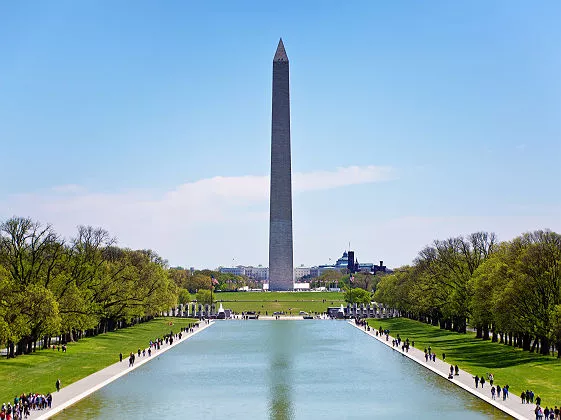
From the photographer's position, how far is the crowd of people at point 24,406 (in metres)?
32.6

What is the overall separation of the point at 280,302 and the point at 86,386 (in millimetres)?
100176

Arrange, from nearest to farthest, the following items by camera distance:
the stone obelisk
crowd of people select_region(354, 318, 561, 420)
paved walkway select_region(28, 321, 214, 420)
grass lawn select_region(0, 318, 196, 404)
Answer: crowd of people select_region(354, 318, 561, 420), paved walkway select_region(28, 321, 214, 420), grass lawn select_region(0, 318, 196, 404), the stone obelisk

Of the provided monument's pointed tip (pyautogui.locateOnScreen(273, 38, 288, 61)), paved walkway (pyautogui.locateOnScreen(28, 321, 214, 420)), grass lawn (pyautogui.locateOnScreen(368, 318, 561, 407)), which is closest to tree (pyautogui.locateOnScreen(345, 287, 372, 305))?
monument's pointed tip (pyautogui.locateOnScreen(273, 38, 288, 61))

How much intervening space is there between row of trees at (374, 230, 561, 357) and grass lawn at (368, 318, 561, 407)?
1703 mm

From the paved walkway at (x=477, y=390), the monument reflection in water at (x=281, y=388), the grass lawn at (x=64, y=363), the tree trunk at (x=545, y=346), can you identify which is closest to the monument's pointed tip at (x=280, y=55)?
the grass lawn at (x=64, y=363)

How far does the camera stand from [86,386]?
43.9 m

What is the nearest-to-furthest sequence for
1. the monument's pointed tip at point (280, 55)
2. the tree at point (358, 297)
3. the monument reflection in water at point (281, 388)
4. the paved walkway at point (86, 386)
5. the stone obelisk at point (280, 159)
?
the paved walkway at point (86, 386)
the monument reflection in water at point (281, 388)
the tree at point (358, 297)
the stone obelisk at point (280, 159)
the monument's pointed tip at point (280, 55)

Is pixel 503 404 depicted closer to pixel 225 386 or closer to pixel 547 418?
pixel 547 418

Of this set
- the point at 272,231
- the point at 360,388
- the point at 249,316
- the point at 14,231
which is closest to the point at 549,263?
the point at 360,388

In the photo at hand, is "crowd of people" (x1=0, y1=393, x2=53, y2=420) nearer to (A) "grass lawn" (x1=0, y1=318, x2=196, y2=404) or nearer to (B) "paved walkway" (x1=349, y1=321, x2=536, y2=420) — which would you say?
(A) "grass lawn" (x1=0, y1=318, x2=196, y2=404)

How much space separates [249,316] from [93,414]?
89915 millimetres

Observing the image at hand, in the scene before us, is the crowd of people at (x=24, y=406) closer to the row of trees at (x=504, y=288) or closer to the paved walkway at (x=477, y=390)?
the paved walkway at (x=477, y=390)

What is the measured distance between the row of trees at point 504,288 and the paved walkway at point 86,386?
1097 inches

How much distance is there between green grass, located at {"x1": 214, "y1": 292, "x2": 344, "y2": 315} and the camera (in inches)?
5413
